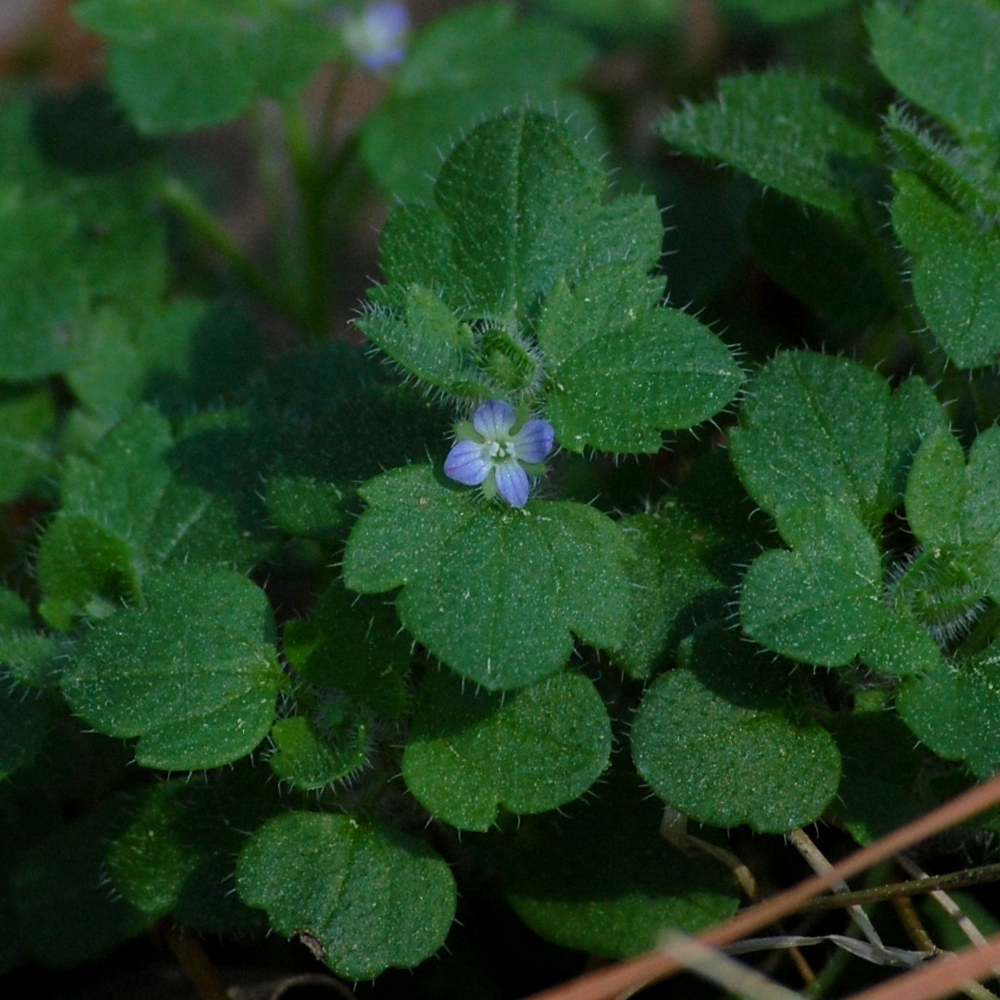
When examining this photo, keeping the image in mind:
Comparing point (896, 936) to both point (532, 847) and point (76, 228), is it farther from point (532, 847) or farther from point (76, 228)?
point (76, 228)

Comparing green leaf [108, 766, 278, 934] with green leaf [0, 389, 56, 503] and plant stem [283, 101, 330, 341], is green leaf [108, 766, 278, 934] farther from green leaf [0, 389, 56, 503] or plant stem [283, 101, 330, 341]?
plant stem [283, 101, 330, 341]

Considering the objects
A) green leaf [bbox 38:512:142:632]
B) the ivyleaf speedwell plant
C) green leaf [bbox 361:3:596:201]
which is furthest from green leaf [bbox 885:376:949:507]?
green leaf [bbox 361:3:596:201]

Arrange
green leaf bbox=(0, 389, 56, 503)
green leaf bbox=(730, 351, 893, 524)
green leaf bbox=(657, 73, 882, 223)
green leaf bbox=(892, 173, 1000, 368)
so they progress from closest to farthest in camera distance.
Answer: green leaf bbox=(730, 351, 893, 524), green leaf bbox=(892, 173, 1000, 368), green leaf bbox=(657, 73, 882, 223), green leaf bbox=(0, 389, 56, 503)

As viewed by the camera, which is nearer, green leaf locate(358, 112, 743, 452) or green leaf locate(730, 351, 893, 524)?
green leaf locate(358, 112, 743, 452)

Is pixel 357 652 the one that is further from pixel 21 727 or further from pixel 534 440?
pixel 21 727

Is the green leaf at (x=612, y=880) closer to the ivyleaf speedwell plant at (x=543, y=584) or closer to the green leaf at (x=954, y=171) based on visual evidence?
the ivyleaf speedwell plant at (x=543, y=584)

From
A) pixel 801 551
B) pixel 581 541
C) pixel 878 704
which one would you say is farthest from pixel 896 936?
pixel 581 541

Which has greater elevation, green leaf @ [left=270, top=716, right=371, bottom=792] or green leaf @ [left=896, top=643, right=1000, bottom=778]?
→ green leaf @ [left=896, top=643, right=1000, bottom=778]
